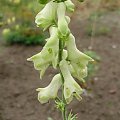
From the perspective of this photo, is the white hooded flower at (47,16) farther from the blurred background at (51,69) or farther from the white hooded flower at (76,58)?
the blurred background at (51,69)

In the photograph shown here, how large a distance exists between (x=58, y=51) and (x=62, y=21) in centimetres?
18

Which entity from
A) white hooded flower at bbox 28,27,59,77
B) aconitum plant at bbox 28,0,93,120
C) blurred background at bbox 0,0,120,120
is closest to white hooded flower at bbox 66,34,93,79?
aconitum plant at bbox 28,0,93,120

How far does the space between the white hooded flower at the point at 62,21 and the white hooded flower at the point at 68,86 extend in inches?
9.9

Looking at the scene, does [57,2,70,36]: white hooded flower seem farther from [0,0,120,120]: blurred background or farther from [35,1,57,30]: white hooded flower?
[0,0,120,120]: blurred background

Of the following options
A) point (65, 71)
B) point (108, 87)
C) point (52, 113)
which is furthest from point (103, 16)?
point (65, 71)

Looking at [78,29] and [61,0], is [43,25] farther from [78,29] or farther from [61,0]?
[78,29]

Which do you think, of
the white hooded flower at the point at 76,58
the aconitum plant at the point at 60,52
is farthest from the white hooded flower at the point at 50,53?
the white hooded flower at the point at 76,58

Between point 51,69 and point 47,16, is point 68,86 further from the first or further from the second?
point 51,69

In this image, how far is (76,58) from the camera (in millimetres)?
2473

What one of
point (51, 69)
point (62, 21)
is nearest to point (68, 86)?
point (62, 21)

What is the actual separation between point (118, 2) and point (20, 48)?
4.75 m

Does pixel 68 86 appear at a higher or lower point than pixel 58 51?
lower

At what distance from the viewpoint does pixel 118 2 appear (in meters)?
12.3

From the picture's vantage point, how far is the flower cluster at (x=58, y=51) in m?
2.34
